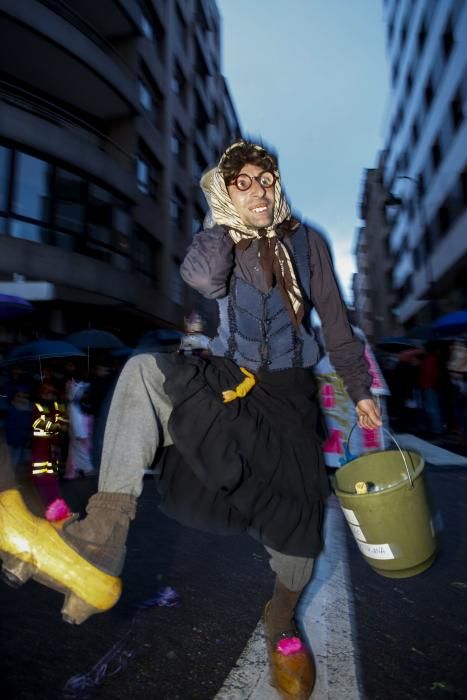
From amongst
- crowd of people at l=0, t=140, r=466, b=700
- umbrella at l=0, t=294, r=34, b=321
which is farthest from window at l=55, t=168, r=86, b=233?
crowd of people at l=0, t=140, r=466, b=700

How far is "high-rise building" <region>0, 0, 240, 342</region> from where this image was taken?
1324cm

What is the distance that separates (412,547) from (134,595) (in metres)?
1.56

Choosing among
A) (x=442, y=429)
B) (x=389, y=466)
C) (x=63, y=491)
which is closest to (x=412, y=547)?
(x=389, y=466)

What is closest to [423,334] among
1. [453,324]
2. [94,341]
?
[453,324]

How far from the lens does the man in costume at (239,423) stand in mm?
1325

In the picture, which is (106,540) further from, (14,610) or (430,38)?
(430,38)

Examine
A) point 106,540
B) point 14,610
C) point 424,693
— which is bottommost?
point 14,610

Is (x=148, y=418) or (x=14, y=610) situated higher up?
(x=148, y=418)

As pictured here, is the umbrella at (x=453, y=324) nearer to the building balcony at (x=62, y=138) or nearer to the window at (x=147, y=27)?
the building balcony at (x=62, y=138)

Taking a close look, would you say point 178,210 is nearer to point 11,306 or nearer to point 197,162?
point 197,162

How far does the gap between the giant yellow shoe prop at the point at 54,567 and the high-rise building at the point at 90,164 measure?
10452 mm

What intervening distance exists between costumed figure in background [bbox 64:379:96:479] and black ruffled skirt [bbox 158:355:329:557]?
6.00 metres

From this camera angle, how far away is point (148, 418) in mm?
1399

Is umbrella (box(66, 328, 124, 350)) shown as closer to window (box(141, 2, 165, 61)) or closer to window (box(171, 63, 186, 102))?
window (box(141, 2, 165, 61))
